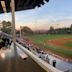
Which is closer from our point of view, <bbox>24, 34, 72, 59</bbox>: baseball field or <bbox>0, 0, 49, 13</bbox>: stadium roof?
<bbox>24, 34, 72, 59</bbox>: baseball field

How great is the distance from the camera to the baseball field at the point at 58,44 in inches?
56.9

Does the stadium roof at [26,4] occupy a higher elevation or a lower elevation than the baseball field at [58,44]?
higher

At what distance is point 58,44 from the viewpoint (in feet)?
5.40

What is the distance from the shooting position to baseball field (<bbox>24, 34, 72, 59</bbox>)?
4.74 ft

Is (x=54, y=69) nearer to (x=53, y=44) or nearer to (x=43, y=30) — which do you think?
(x=53, y=44)

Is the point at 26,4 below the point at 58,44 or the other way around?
the other way around

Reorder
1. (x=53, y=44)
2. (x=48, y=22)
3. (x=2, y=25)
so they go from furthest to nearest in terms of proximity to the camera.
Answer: (x=2, y=25) → (x=48, y=22) → (x=53, y=44)

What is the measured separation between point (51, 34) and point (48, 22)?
13 cm

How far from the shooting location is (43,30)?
6.69 ft

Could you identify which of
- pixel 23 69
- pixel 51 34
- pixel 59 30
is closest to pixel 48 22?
pixel 51 34

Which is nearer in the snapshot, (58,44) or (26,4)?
(58,44)

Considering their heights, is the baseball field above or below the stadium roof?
below

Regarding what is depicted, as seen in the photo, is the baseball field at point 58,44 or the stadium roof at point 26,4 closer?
the baseball field at point 58,44

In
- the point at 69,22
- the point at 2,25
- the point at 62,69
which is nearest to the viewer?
the point at 69,22
